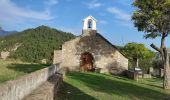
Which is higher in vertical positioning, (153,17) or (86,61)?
(153,17)

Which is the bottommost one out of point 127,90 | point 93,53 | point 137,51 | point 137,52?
point 127,90

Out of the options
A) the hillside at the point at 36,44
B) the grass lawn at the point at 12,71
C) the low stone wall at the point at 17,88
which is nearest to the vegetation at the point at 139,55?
the hillside at the point at 36,44

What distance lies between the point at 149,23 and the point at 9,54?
140 feet

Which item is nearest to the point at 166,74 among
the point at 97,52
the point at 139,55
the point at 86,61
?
the point at 97,52

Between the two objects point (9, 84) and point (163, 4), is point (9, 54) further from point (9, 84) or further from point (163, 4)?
point (9, 84)

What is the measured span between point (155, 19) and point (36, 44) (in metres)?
42.8

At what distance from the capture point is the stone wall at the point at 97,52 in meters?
46.2

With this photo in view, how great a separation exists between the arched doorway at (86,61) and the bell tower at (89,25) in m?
2.78

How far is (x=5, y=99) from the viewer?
8.08 m

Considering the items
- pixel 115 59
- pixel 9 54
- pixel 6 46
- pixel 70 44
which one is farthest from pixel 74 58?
pixel 6 46

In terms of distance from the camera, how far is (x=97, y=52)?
152 ft

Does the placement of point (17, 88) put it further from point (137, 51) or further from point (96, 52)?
point (137, 51)

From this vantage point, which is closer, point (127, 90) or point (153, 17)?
point (127, 90)

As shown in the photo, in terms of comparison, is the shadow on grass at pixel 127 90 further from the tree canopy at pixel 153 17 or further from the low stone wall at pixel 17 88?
the low stone wall at pixel 17 88
